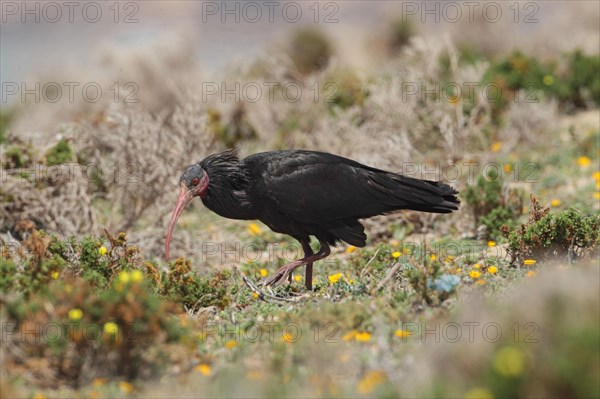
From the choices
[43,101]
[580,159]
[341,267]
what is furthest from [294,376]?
[43,101]

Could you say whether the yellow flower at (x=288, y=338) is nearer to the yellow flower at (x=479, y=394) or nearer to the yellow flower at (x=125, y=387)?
the yellow flower at (x=125, y=387)

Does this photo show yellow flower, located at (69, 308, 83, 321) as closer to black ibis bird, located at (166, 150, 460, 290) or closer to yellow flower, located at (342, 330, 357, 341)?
yellow flower, located at (342, 330, 357, 341)

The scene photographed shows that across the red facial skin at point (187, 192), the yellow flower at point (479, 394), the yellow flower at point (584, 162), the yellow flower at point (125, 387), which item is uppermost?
the yellow flower at point (584, 162)

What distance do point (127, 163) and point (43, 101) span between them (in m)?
8.29

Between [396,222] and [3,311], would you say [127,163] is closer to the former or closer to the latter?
[396,222]

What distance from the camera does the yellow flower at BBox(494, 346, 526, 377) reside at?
13.2ft

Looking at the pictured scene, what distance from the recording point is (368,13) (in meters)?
41.4

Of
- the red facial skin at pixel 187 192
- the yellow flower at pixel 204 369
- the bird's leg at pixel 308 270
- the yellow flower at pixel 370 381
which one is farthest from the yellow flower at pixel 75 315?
the bird's leg at pixel 308 270

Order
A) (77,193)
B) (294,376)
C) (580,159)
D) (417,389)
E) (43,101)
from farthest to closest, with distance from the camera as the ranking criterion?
(43,101) < (580,159) < (77,193) < (294,376) < (417,389)

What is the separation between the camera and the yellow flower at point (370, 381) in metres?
4.42

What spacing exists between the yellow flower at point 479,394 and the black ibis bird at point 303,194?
2996 mm

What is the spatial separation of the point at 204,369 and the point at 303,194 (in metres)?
2.33

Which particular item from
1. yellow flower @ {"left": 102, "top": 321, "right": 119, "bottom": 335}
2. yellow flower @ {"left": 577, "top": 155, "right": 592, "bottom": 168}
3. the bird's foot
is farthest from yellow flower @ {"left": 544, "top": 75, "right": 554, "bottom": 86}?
yellow flower @ {"left": 102, "top": 321, "right": 119, "bottom": 335}

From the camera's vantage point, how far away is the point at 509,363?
402cm
